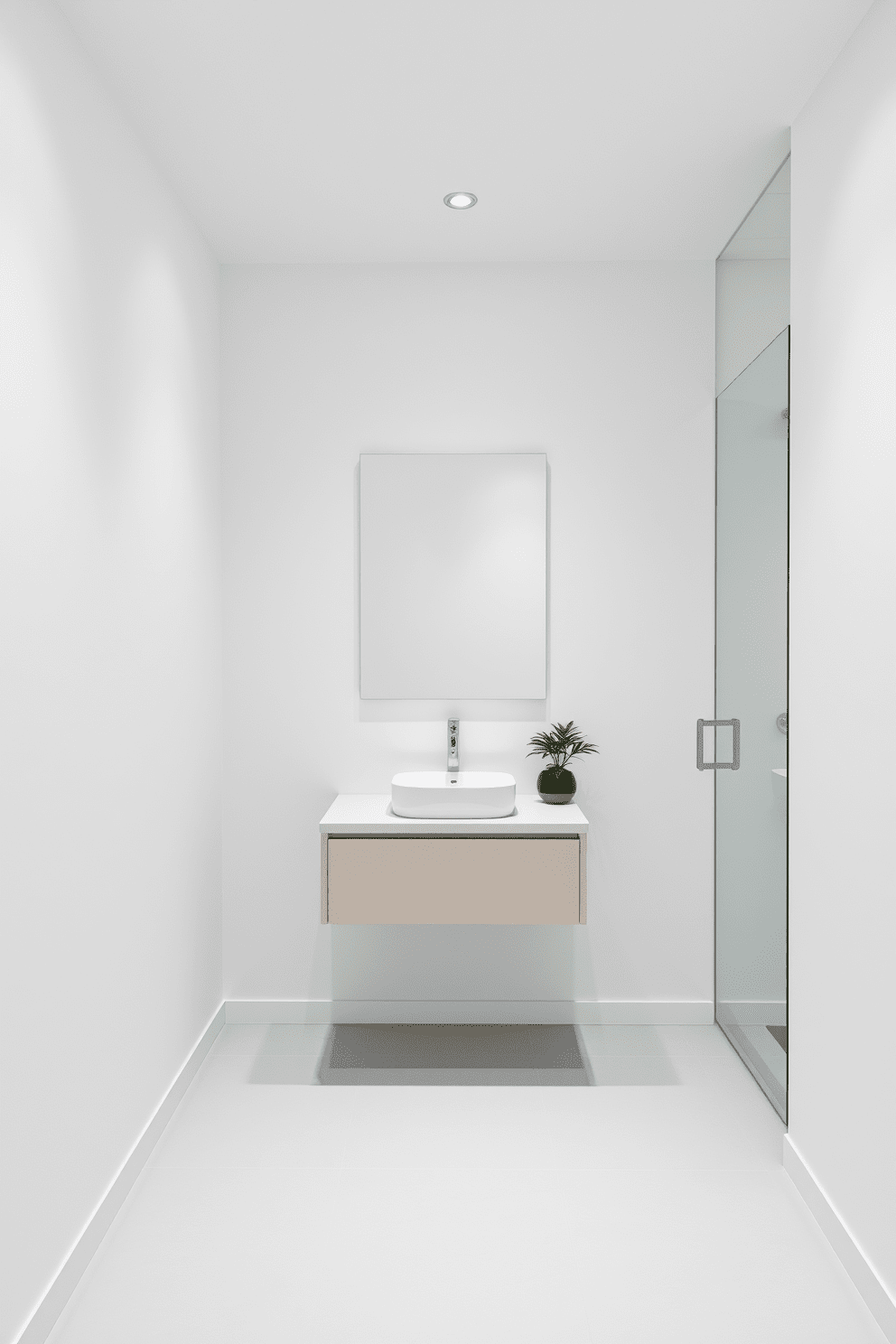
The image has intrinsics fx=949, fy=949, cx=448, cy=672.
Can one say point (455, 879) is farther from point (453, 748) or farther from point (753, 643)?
point (753, 643)

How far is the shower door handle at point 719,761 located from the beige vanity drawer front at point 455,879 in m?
0.60

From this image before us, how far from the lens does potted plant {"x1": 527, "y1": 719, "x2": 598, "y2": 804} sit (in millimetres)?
3098

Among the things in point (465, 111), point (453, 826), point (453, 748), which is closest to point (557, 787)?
point (453, 748)

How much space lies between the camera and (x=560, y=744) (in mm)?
3164

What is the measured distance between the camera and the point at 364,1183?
232cm

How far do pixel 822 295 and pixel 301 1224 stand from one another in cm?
241

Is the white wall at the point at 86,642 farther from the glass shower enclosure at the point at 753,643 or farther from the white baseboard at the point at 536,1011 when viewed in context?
the glass shower enclosure at the point at 753,643

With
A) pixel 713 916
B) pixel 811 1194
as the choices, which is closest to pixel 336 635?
pixel 713 916

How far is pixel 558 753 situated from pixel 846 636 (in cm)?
130

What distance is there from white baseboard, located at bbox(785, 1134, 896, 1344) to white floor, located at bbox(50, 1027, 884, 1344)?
1.0 inches

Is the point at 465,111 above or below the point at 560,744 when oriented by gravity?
above

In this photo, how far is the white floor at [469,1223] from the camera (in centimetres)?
186

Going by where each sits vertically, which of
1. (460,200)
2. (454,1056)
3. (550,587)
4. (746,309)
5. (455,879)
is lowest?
(454,1056)

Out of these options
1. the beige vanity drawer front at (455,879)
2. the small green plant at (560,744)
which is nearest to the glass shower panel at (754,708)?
the small green plant at (560,744)
